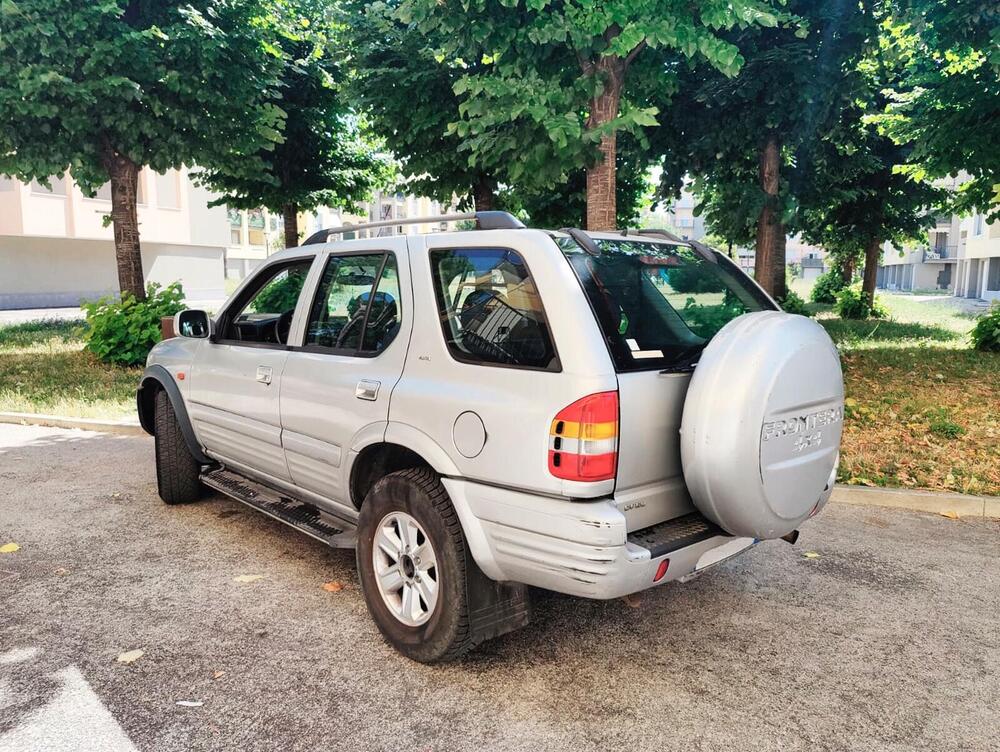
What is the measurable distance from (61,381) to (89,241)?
92.2 ft

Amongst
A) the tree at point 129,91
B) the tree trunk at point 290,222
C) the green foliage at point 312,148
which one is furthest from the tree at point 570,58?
the tree trunk at point 290,222

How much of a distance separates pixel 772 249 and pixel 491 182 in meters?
5.75

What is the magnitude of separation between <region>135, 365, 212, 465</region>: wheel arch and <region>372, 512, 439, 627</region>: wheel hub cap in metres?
2.32

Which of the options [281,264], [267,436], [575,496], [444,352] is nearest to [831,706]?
[575,496]

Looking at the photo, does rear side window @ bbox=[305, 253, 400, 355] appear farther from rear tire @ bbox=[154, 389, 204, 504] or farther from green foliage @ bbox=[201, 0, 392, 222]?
green foliage @ bbox=[201, 0, 392, 222]

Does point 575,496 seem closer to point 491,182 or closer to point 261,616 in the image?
point 261,616

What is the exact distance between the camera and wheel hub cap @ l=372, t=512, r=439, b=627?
314cm

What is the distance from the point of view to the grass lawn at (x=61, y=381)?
900 centimetres

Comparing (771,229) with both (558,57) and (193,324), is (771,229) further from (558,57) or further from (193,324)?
(193,324)

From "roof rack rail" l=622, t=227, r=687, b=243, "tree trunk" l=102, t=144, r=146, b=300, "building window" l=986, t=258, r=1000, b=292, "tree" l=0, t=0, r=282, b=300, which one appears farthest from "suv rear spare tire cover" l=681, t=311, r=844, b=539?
"building window" l=986, t=258, r=1000, b=292

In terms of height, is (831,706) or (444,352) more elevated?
(444,352)

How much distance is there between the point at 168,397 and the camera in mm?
5219

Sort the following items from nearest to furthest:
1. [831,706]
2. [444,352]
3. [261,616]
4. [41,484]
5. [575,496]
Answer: [575,496], [831,706], [444,352], [261,616], [41,484]

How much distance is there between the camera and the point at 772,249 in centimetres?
1478
